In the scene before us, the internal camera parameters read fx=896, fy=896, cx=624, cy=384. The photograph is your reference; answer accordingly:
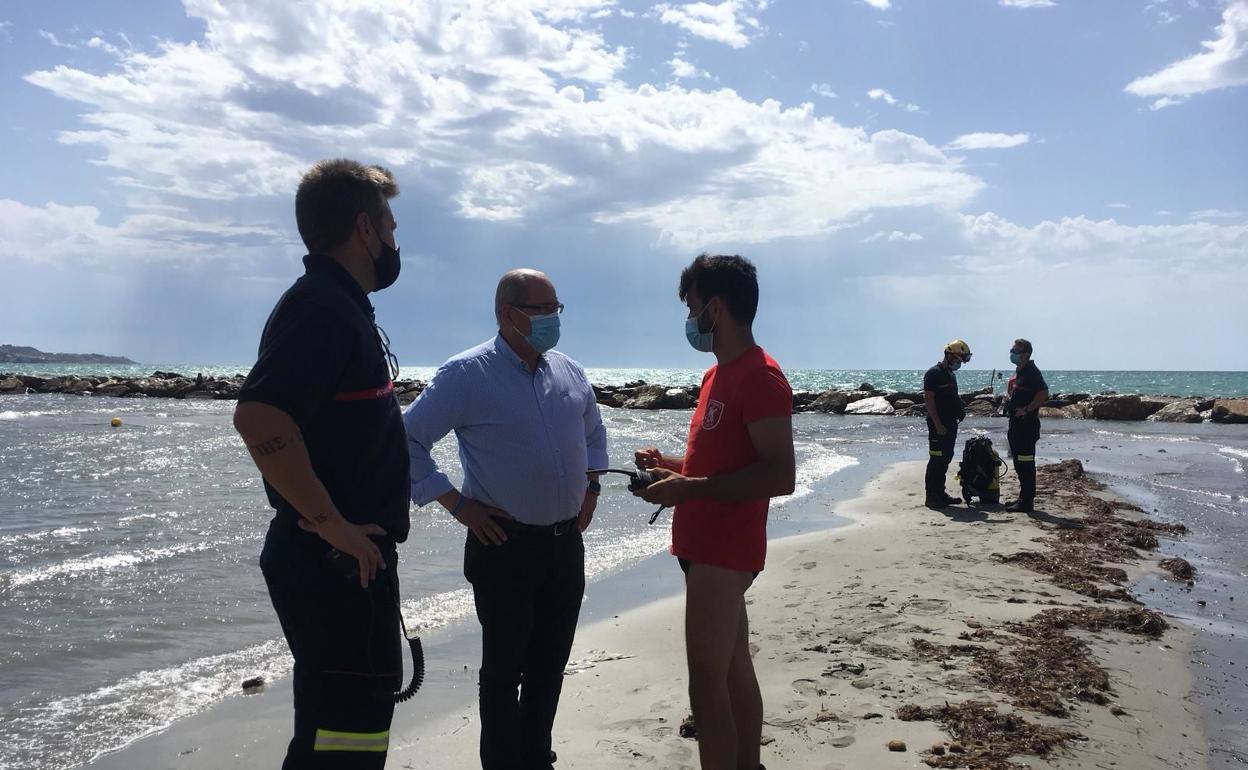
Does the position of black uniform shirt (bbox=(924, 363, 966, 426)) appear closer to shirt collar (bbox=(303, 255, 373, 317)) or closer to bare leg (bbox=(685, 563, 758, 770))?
bare leg (bbox=(685, 563, 758, 770))

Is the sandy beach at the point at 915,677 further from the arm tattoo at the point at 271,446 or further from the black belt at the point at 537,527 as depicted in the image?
the arm tattoo at the point at 271,446

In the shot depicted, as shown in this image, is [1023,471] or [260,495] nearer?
[1023,471]

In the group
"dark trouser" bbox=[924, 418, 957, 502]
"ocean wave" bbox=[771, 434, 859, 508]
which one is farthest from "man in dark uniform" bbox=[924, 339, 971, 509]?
"ocean wave" bbox=[771, 434, 859, 508]

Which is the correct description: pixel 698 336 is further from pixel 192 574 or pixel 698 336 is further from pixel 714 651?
pixel 192 574

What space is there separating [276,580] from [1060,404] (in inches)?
1637

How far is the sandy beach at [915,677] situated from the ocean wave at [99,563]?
4.91 metres

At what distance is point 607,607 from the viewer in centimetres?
691

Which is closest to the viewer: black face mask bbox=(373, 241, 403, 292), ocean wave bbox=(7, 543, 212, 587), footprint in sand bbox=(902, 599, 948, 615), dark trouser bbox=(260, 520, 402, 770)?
dark trouser bbox=(260, 520, 402, 770)

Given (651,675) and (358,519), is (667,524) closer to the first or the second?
(651,675)

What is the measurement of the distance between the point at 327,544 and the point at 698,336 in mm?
1606

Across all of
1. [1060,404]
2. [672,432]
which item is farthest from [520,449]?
[1060,404]

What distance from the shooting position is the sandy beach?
3.92 metres

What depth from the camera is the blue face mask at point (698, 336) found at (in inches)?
134

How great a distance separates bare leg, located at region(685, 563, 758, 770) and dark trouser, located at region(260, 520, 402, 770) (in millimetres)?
1152
